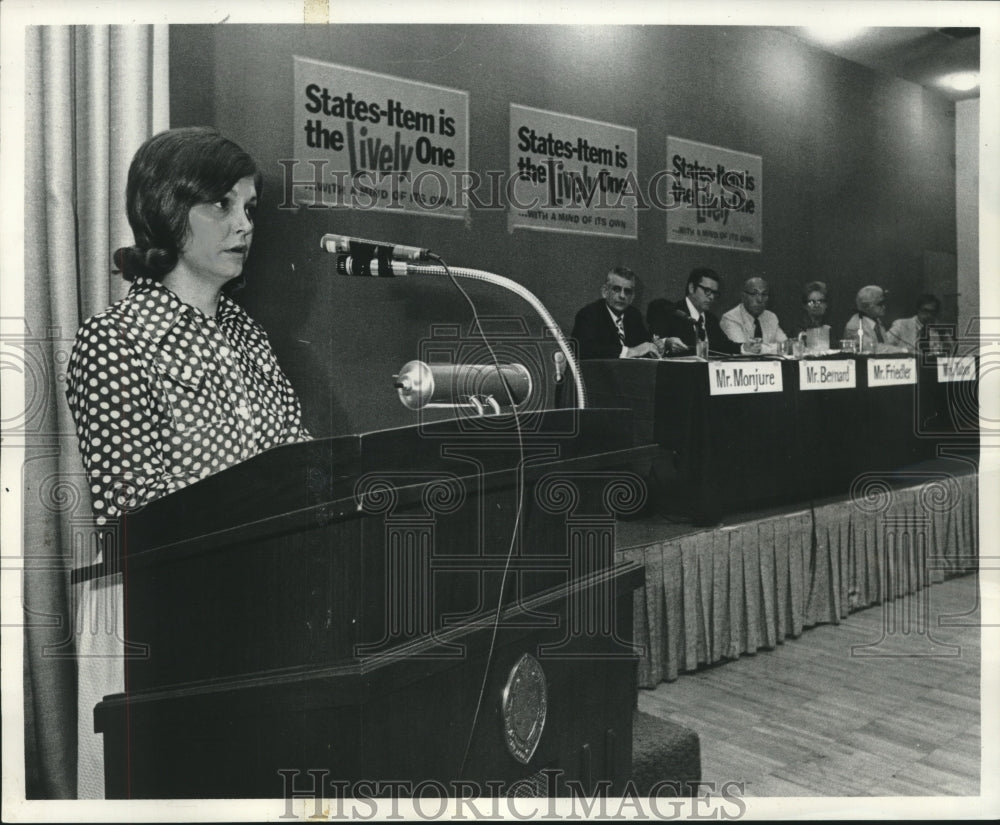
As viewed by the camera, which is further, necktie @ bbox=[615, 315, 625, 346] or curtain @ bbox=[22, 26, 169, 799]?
necktie @ bbox=[615, 315, 625, 346]

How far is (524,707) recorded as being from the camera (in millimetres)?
1258

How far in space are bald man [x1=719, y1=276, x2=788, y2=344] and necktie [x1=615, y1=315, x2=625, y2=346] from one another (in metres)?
0.29

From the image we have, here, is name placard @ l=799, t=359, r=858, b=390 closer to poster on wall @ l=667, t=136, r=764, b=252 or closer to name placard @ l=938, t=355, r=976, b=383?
name placard @ l=938, t=355, r=976, b=383

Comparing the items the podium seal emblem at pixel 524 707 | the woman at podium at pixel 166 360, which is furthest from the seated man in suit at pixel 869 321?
the woman at podium at pixel 166 360

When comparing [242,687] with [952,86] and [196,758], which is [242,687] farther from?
[952,86]

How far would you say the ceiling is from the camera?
1.61 m

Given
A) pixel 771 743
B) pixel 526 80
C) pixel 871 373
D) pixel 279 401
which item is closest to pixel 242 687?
pixel 279 401

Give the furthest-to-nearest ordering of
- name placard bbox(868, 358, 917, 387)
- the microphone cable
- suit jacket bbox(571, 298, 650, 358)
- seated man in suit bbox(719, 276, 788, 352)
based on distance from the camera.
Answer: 1. seated man in suit bbox(719, 276, 788, 352)
2. name placard bbox(868, 358, 917, 387)
3. suit jacket bbox(571, 298, 650, 358)
4. the microphone cable

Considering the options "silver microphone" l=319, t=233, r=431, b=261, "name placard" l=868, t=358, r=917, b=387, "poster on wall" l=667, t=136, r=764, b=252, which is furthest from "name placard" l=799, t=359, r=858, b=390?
"silver microphone" l=319, t=233, r=431, b=261

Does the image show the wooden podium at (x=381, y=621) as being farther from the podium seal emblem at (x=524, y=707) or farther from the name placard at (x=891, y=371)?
the name placard at (x=891, y=371)

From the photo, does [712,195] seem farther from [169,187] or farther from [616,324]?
[169,187]

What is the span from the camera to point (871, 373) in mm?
2014

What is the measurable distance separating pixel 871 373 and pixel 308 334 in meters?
1.52

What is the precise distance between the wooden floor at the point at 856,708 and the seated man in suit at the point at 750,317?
775 mm
